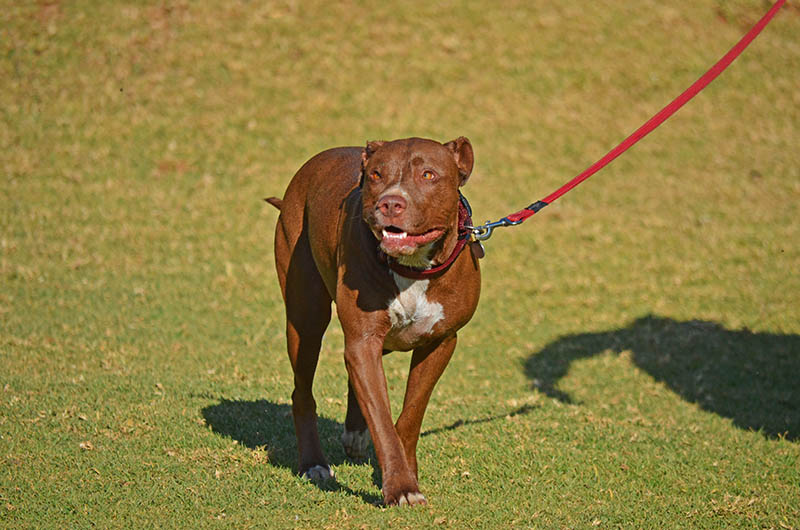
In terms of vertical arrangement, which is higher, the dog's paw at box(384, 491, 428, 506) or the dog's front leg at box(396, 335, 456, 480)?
the dog's front leg at box(396, 335, 456, 480)

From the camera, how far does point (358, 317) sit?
5.10m

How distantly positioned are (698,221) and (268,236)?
6.37 metres

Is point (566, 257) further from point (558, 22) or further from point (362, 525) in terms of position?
point (362, 525)

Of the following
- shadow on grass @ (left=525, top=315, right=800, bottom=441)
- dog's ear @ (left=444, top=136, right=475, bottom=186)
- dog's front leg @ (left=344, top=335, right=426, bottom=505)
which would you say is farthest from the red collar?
shadow on grass @ (left=525, top=315, right=800, bottom=441)

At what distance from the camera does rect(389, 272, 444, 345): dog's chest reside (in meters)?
5.09

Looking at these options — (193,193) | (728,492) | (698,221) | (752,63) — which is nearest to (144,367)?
(728,492)

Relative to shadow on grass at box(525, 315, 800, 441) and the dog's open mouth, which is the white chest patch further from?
shadow on grass at box(525, 315, 800, 441)

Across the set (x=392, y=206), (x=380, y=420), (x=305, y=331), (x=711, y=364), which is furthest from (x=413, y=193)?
(x=711, y=364)

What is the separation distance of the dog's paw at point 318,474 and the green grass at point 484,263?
15 centimetres

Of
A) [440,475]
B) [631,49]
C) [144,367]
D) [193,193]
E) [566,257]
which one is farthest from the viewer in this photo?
[631,49]

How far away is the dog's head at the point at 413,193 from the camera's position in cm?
471

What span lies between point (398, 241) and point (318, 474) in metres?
1.82

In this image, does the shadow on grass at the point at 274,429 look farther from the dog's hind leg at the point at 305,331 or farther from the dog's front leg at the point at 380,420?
the dog's front leg at the point at 380,420

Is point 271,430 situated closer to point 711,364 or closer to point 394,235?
point 394,235
